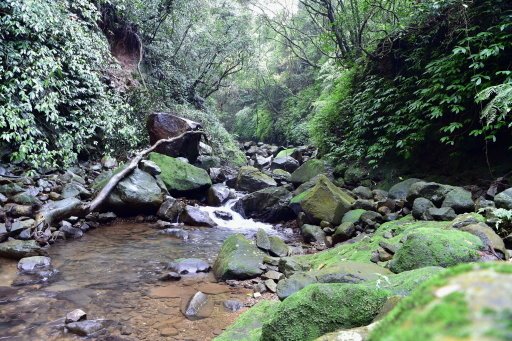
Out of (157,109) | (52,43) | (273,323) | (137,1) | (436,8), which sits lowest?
(273,323)

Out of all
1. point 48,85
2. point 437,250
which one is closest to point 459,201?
point 437,250

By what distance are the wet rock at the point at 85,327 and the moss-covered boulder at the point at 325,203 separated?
4.98 meters

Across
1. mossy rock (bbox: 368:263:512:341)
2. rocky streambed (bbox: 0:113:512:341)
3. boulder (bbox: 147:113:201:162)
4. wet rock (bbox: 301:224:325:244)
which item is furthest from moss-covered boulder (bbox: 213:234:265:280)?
boulder (bbox: 147:113:201:162)

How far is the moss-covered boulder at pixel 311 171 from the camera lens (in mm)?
10305

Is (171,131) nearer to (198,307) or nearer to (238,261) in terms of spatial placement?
(238,261)

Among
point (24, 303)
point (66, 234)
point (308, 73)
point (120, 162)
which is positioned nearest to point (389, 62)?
point (120, 162)

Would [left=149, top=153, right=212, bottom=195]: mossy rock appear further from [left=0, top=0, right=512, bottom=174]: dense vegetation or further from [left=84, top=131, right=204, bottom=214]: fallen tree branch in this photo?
[left=0, top=0, right=512, bottom=174]: dense vegetation

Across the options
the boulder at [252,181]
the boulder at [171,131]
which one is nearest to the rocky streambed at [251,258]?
the boulder at [252,181]

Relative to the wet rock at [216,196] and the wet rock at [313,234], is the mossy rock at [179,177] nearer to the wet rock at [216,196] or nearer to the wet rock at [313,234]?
the wet rock at [216,196]

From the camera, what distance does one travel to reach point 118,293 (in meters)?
4.71

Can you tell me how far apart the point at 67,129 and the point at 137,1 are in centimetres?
691

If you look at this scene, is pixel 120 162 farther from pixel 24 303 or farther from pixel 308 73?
pixel 308 73

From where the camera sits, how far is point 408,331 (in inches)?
22.6

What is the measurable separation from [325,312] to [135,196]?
6.91m
